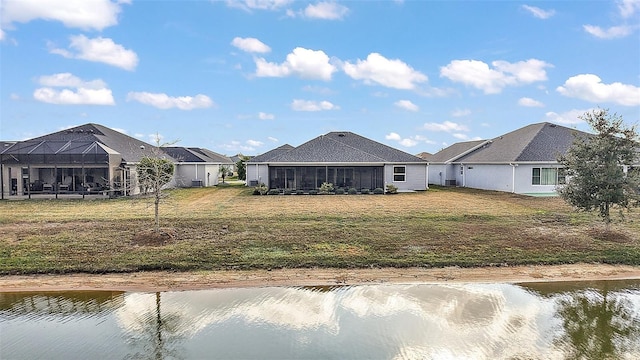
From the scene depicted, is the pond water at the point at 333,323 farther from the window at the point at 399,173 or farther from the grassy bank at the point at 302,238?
the window at the point at 399,173

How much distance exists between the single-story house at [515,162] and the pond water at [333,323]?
16.4 metres

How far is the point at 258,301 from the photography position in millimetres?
8695

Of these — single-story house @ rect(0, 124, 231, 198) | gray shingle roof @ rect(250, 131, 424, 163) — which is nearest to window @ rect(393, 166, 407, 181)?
gray shingle roof @ rect(250, 131, 424, 163)

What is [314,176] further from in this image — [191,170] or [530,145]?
[530,145]

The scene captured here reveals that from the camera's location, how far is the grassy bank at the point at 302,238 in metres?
11.2

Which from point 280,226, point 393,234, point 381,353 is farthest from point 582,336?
point 280,226

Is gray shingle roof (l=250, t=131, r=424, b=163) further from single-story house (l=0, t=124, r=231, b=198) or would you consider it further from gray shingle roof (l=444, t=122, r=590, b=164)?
single-story house (l=0, t=124, r=231, b=198)

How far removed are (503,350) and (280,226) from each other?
948cm

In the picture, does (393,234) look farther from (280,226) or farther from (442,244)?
(280,226)

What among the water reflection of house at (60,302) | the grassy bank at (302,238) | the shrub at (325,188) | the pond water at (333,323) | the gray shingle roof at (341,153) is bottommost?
the pond water at (333,323)

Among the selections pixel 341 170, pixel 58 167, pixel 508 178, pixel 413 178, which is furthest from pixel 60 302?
pixel 508 178

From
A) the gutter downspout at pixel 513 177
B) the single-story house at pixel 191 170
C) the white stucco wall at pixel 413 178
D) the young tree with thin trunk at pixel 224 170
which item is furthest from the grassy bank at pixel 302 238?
the young tree with thin trunk at pixel 224 170

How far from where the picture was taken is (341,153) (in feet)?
98.5

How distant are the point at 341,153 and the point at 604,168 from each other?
18320 millimetres
